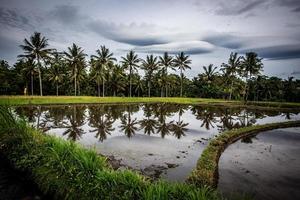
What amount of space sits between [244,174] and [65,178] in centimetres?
745

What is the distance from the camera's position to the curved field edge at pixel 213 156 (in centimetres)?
844

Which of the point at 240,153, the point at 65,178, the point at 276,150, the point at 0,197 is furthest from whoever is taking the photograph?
the point at 276,150

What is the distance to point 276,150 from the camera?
48.1 feet

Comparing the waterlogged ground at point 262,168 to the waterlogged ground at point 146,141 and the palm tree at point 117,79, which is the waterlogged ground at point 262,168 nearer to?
the waterlogged ground at point 146,141

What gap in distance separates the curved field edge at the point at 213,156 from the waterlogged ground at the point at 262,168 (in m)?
0.36

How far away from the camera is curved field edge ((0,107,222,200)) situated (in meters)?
4.78

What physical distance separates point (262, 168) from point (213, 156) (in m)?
2.19

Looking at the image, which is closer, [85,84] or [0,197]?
[0,197]

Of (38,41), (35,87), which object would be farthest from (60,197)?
(35,87)

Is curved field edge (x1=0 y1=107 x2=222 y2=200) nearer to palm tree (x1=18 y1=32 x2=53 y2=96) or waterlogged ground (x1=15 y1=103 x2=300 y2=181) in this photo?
waterlogged ground (x1=15 y1=103 x2=300 y2=181)

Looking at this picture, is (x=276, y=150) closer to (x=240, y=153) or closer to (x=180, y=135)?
(x=240, y=153)

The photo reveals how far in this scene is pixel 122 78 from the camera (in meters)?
61.3

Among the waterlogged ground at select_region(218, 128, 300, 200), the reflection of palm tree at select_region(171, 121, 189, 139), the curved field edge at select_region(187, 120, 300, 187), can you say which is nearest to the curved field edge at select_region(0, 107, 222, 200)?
the curved field edge at select_region(187, 120, 300, 187)

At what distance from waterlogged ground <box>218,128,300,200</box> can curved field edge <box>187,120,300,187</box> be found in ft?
1.17
